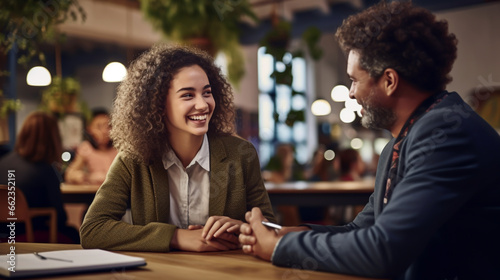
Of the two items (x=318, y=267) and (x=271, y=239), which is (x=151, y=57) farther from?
(x=318, y=267)

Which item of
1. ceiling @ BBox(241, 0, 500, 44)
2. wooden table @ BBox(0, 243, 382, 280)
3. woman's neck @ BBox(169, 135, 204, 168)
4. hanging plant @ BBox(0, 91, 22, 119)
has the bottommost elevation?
wooden table @ BBox(0, 243, 382, 280)

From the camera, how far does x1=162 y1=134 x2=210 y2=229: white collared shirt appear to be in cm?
189

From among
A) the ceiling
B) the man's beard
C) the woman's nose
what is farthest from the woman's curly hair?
the ceiling

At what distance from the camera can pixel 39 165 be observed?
3.57m

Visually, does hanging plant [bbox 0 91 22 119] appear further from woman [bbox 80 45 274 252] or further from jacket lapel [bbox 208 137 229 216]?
jacket lapel [bbox 208 137 229 216]

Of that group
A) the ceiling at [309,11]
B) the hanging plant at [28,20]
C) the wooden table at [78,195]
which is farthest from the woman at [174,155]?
the ceiling at [309,11]

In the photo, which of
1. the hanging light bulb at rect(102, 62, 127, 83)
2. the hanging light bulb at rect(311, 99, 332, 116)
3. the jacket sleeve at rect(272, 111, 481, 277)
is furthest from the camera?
the hanging light bulb at rect(311, 99, 332, 116)

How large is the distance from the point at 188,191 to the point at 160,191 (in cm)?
14

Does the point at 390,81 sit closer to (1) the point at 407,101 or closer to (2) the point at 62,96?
(1) the point at 407,101

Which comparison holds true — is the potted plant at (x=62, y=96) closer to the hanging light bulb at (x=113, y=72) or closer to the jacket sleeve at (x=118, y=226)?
the hanging light bulb at (x=113, y=72)

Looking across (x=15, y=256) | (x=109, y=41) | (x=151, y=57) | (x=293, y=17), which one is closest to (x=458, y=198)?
(x=15, y=256)

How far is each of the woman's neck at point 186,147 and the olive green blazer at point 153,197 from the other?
6cm

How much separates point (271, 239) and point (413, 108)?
0.56 meters

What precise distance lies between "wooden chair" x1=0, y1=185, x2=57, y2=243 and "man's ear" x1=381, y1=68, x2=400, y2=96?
7.27 feet
